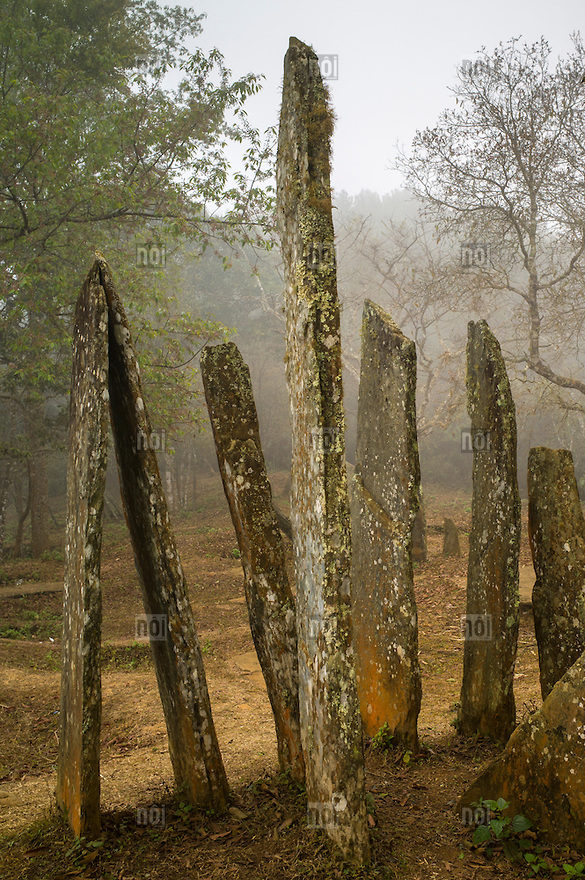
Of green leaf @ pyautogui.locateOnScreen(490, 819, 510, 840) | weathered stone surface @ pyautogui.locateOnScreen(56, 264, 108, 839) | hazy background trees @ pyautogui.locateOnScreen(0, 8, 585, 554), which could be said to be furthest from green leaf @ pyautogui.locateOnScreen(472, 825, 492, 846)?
hazy background trees @ pyautogui.locateOnScreen(0, 8, 585, 554)

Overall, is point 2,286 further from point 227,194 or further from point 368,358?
point 368,358

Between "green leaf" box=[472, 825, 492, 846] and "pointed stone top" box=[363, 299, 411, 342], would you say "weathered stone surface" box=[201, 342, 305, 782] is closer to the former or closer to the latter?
"green leaf" box=[472, 825, 492, 846]

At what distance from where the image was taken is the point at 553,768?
342 cm

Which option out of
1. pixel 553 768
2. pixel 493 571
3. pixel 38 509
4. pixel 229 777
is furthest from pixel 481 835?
pixel 38 509

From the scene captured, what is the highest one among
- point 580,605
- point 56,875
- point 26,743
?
point 580,605

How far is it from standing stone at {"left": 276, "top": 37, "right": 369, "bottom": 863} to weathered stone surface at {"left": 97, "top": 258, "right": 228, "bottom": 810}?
74cm

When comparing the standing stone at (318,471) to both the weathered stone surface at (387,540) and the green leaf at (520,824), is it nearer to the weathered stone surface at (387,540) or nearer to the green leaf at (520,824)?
the green leaf at (520,824)

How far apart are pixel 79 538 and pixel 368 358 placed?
342cm

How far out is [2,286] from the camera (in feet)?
33.0

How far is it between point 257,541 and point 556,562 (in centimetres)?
244

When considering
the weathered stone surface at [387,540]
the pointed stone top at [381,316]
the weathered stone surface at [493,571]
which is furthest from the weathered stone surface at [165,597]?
the pointed stone top at [381,316]

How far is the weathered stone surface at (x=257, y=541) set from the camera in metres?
4.16

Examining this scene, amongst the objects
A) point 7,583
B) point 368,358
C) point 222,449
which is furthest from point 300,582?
point 7,583

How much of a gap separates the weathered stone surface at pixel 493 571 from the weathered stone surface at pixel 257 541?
1708 mm
